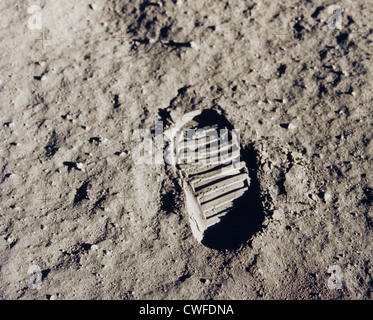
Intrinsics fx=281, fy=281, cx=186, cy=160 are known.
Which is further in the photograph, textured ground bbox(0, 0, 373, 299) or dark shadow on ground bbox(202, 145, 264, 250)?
dark shadow on ground bbox(202, 145, 264, 250)

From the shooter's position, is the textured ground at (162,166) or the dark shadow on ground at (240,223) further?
the dark shadow on ground at (240,223)

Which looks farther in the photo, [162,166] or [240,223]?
[162,166]

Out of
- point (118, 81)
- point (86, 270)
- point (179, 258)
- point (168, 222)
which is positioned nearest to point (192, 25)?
point (118, 81)

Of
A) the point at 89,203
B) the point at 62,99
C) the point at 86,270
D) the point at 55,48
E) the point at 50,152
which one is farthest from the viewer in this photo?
the point at 55,48

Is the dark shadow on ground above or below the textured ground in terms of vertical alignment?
below

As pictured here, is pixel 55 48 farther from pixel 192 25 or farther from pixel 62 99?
pixel 192 25
